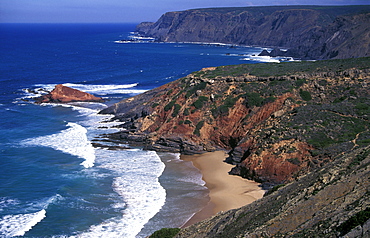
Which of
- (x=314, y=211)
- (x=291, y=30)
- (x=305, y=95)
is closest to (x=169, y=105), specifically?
(x=305, y=95)

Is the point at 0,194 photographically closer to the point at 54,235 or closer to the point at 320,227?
the point at 54,235

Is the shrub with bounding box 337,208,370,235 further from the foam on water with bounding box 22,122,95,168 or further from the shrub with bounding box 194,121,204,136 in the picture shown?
the shrub with bounding box 194,121,204,136

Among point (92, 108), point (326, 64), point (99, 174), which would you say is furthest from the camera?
point (92, 108)

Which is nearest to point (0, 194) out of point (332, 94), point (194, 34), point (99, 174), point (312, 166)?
point (99, 174)

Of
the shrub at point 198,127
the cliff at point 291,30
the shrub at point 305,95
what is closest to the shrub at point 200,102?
the shrub at point 198,127

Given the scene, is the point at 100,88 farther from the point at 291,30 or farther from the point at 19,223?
the point at 291,30

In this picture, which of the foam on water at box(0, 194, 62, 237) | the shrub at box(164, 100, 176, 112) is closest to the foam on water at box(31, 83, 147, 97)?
the shrub at box(164, 100, 176, 112)

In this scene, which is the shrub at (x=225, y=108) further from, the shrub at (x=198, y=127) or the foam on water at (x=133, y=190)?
the foam on water at (x=133, y=190)
